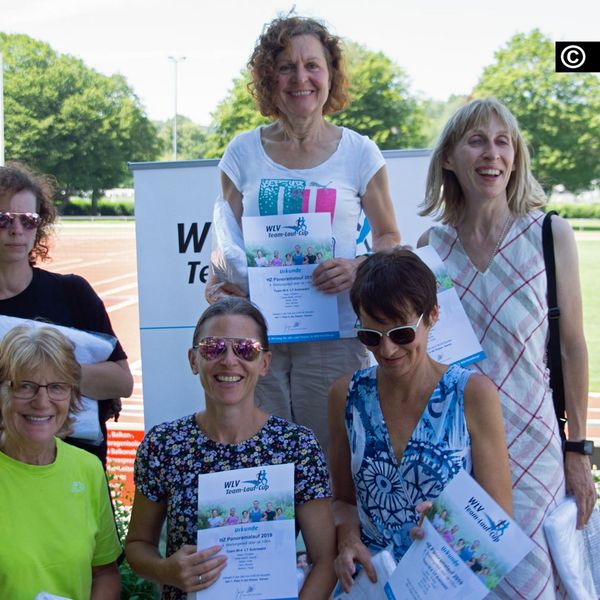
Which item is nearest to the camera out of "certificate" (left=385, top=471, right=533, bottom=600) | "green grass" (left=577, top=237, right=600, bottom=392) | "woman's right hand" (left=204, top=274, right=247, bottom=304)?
"certificate" (left=385, top=471, right=533, bottom=600)

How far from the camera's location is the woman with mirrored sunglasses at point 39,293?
283 centimetres

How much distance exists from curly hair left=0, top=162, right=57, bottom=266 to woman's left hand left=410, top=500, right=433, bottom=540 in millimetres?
1882

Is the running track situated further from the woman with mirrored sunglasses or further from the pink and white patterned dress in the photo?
the pink and white patterned dress

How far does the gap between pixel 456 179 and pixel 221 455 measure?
1367 millimetres

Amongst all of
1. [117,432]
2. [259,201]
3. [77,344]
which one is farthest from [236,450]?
[117,432]

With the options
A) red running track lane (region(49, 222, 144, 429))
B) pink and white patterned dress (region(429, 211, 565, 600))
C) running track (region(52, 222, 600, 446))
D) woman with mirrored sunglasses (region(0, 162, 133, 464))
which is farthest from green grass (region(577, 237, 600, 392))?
woman with mirrored sunglasses (region(0, 162, 133, 464))

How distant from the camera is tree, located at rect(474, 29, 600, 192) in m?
60.2

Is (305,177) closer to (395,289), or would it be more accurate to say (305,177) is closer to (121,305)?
(395,289)

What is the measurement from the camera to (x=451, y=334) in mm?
2508

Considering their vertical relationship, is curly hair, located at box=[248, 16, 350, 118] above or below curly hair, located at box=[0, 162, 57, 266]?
above

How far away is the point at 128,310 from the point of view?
2288 centimetres

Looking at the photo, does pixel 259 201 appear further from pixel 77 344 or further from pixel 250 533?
pixel 250 533

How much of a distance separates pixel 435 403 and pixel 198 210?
→ 253 centimetres

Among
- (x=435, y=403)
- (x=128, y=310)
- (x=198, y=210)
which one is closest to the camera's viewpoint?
(x=435, y=403)
